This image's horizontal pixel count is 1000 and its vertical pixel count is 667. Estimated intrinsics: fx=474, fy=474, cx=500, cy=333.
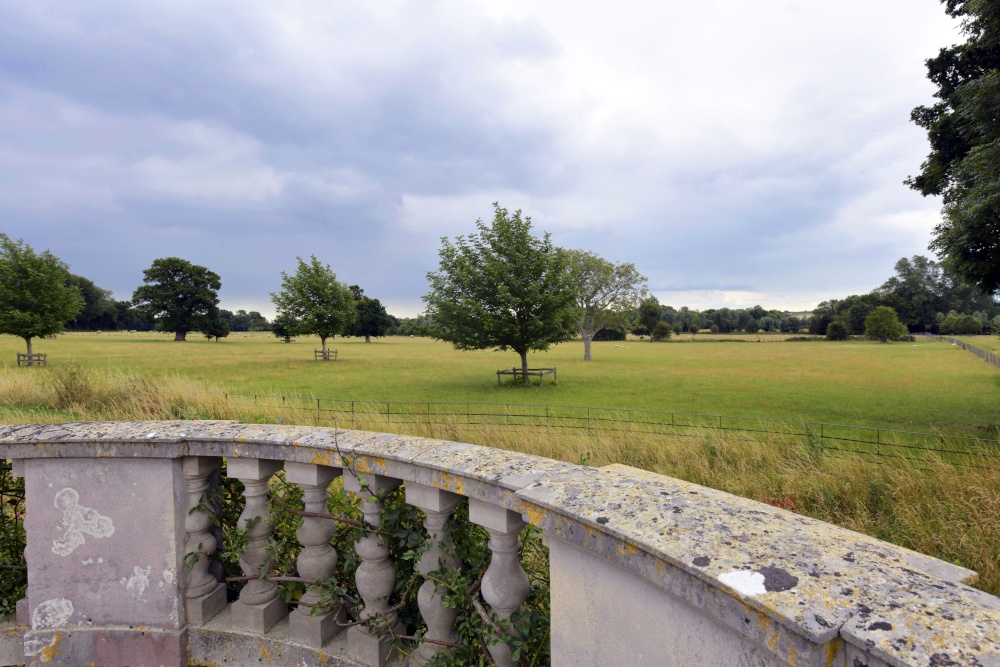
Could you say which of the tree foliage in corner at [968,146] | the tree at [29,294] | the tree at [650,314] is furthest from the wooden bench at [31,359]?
the tree at [650,314]

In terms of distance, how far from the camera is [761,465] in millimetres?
8844

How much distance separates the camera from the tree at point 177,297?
245ft

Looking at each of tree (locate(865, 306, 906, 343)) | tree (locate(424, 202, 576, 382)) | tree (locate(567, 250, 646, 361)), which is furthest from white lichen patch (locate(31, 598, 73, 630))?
tree (locate(865, 306, 906, 343))

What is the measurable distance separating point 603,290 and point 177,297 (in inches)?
2711

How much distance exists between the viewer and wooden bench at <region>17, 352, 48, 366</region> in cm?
3342

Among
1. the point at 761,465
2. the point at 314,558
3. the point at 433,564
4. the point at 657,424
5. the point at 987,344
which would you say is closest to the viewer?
the point at 433,564

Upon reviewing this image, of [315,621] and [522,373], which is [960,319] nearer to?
[522,373]

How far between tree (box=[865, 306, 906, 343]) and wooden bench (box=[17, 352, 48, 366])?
110576mm

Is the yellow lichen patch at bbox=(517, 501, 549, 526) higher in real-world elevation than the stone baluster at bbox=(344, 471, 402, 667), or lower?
higher

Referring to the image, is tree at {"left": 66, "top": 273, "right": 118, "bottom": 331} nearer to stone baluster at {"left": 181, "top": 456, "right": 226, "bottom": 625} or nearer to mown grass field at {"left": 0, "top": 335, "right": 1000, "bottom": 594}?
mown grass field at {"left": 0, "top": 335, "right": 1000, "bottom": 594}

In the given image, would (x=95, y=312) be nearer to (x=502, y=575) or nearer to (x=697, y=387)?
(x=697, y=387)

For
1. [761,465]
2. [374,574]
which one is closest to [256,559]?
[374,574]

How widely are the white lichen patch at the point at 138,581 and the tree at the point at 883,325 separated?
105702 mm

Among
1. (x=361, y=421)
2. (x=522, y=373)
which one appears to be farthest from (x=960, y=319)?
(x=361, y=421)
